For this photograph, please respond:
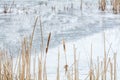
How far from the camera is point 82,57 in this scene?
14.1 feet

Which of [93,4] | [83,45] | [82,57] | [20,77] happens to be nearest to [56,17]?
[93,4]

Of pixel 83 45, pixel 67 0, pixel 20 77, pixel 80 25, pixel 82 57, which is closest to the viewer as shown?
pixel 20 77

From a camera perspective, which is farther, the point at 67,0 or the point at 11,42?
the point at 67,0

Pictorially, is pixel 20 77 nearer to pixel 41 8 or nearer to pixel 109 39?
pixel 109 39

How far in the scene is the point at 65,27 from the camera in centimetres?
679

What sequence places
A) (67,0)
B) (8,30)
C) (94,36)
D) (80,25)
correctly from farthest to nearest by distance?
(67,0)
(80,25)
(8,30)
(94,36)

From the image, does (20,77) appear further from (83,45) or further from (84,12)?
(84,12)

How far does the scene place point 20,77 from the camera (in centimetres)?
258

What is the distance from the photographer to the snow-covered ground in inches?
190

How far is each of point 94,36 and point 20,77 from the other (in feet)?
11.2

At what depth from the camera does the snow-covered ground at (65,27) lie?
4.83 metres

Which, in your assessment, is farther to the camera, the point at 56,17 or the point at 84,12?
the point at 84,12

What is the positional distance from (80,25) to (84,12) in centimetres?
141

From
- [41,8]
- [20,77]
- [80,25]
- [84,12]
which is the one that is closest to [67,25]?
[80,25]
